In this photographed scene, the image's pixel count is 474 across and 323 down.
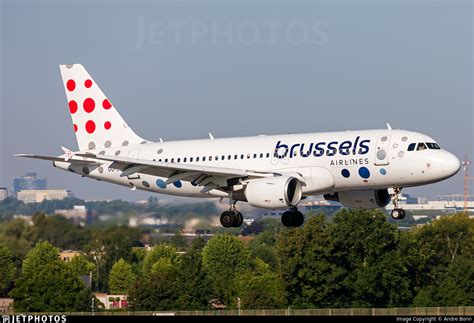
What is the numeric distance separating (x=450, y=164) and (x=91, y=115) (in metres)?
23.6

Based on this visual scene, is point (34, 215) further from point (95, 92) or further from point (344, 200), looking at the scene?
point (344, 200)

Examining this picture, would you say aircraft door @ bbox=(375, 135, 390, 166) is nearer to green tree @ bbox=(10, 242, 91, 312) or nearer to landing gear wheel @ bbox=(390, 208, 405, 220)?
landing gear wheel @ bbox=(390, 208, 405, 220)

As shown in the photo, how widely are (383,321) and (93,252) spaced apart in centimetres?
6369

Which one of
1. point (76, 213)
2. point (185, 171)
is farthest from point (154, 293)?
point (185, 171)

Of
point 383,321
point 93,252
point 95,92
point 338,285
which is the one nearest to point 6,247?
point 93,252

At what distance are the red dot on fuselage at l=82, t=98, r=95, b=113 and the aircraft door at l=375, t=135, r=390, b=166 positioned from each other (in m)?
20.7

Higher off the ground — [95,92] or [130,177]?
[95,92]

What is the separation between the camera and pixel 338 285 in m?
112

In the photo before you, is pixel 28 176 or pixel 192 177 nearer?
pixel 192 177

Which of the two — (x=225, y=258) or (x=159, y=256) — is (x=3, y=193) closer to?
(x=159, y=256)

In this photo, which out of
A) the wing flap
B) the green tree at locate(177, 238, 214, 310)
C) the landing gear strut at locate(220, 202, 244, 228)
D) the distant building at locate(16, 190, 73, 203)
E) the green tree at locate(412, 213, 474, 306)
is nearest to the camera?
the wing flap

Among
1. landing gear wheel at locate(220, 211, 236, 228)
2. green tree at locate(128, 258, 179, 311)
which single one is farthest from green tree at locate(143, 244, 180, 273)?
landing gear wheel at locate(220, 211, 236, 228)

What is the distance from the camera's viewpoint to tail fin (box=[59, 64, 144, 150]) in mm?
75938

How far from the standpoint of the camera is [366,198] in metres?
68.2
